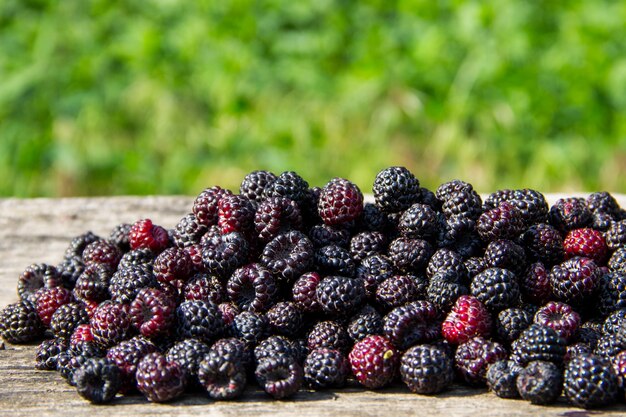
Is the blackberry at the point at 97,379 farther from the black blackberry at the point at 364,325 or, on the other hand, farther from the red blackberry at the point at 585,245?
the red blackberry at the point at 585,245

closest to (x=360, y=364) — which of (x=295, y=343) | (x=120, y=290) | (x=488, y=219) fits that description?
(x=295, y=343)

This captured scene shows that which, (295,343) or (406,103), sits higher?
(406,103)

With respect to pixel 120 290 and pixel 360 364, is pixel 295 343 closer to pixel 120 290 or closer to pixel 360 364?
pixel 360 364

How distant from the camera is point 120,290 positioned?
8.32ft

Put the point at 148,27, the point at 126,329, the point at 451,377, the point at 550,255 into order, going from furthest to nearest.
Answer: the point at 148,27
the point at 550,255
the point at 126,329
the point at 451,377

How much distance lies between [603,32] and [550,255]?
377cm

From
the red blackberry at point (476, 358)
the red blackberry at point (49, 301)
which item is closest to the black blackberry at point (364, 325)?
the red blackberry at point (476, 358)

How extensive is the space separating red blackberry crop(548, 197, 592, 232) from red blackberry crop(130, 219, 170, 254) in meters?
1.33

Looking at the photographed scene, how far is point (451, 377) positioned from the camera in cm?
230

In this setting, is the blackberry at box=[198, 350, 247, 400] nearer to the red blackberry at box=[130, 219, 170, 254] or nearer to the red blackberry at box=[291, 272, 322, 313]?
the red blackberry at box=[291, 272, 322, 313]

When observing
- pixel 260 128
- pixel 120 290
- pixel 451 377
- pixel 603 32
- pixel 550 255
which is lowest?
pixel 451 377

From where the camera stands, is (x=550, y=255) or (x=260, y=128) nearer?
(x=550, y=255)

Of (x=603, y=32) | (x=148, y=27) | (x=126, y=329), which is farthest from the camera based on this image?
(x=148, y=27)

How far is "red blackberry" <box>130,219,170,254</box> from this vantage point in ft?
9.22
